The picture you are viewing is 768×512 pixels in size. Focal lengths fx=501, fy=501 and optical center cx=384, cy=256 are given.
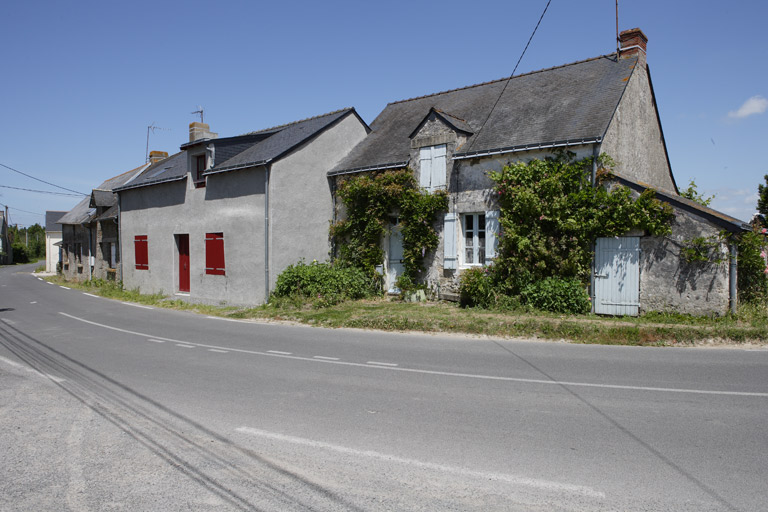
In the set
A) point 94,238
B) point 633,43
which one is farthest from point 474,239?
point 94,238

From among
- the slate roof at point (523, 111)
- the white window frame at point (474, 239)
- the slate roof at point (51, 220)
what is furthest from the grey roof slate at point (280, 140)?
the slate roof at point (51, 220)

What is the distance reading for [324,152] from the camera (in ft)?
59.3

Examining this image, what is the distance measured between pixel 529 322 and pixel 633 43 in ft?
32.7

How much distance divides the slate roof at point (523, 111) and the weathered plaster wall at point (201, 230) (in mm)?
3550

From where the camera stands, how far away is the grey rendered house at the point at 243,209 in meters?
16.5

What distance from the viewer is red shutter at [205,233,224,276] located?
703 inches

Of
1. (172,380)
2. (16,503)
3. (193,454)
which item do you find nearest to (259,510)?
(193,454)

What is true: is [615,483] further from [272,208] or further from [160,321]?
[272,208]

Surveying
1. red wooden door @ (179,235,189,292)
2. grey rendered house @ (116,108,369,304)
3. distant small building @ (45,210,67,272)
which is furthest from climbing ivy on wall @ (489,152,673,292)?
distant small building @ (45,210,67,272)

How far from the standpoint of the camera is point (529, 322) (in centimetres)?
1095

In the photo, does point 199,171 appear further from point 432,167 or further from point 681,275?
point 681,275

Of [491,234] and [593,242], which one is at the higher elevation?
[491,234]

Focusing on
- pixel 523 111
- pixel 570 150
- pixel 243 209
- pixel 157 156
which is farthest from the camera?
pixel 157 156

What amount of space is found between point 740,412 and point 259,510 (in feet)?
16.6
